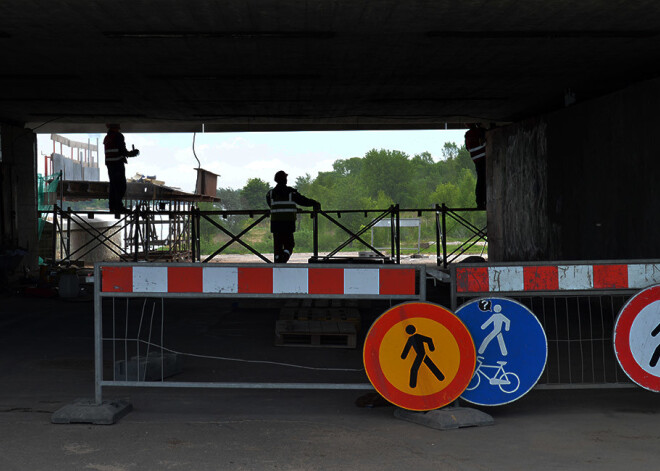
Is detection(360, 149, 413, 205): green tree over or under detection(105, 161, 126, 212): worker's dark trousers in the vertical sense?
over

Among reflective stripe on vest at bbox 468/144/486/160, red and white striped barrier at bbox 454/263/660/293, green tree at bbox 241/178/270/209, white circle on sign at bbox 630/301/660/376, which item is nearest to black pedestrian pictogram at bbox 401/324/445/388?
red and white striped barrier at bbox 454/263/660/293

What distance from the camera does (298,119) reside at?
18.4 meters

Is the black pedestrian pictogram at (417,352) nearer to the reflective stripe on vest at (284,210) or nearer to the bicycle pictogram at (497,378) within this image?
the bicycle pictogram at (497,378)

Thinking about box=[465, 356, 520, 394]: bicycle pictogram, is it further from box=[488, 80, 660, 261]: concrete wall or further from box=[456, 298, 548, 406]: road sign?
box=[488, 80, 660, 261]: concrete wall

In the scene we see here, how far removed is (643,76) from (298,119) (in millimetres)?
9470

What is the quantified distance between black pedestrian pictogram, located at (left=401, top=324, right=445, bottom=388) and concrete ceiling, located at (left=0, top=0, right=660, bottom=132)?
12.2 feet

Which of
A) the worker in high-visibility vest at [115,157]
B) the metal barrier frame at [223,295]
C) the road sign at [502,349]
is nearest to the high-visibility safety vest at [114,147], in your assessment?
the worker in high-visibility vest at [115,157]

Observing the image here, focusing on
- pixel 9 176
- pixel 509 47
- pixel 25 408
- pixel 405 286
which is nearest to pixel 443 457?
pixel 405 286

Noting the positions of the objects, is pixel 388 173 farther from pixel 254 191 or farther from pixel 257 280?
pixel 257 280

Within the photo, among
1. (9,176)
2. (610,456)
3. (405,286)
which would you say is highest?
(9,176)

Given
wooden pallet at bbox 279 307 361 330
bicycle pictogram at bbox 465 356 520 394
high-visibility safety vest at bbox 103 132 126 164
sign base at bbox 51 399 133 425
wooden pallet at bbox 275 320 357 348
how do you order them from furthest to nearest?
high-visibility safety vest at bbox 103 132 126 164, wooden pallet at bbox 279 307 361 330, wooden pallet at bbox 275 320 357 348, bicycle pictogram at bbox 465 356 520 394, sign base at bbox 51 399 133 425

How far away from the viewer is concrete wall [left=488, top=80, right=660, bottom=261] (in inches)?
406

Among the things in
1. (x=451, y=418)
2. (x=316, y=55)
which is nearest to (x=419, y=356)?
(x=451, y=418)

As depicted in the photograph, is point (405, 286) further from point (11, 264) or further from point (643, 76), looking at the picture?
point (11, 264)
